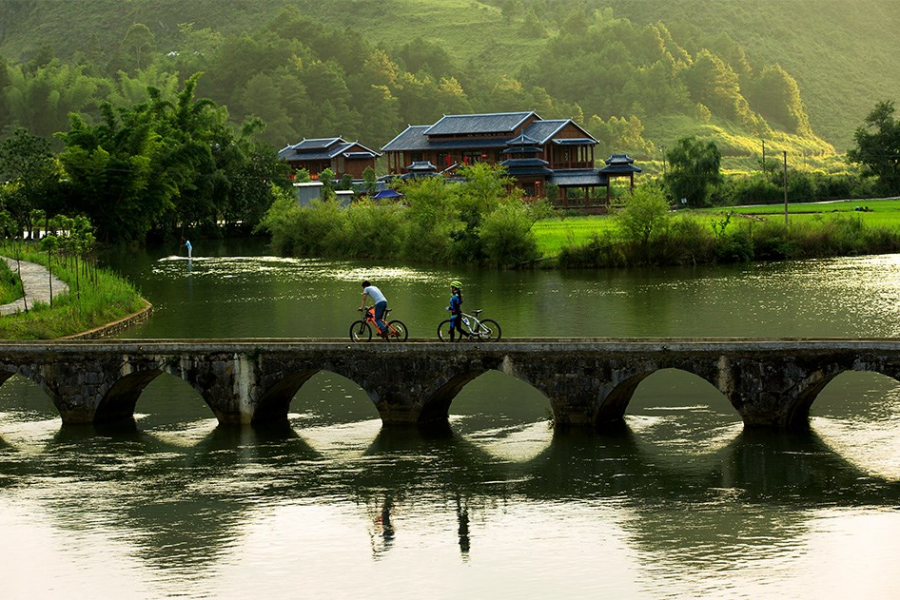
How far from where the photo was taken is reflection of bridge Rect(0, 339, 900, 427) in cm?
3684

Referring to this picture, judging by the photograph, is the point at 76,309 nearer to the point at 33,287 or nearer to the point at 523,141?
the point at 33,287

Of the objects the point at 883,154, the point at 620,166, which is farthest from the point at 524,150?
the point at 883,154

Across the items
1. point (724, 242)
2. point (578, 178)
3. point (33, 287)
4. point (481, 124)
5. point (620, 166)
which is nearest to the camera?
point (33, 287)

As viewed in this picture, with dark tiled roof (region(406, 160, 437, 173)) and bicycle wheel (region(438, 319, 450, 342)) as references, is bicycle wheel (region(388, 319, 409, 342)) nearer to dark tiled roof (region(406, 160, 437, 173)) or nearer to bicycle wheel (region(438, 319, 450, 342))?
bicycle wheel (region(438, 319, 450, 342))

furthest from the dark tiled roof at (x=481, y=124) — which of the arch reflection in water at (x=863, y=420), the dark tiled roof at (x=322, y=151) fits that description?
the arch reflection in water at (x=863, y=420)

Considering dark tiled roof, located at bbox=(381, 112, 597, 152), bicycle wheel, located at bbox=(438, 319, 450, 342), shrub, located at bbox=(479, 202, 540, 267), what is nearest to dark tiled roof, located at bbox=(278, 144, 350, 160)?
dark tiled roof, located at bbox=(381, 112, 597, 152)

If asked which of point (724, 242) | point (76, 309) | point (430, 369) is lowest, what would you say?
point (430, 369)

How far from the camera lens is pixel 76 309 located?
6012cm

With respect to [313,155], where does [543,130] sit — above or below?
below

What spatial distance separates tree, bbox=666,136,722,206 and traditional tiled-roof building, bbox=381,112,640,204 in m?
8.16

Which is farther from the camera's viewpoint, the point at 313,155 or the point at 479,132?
the point at 313,155

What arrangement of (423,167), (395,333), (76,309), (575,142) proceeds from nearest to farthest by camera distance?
(395,333) < (76,309) < (423,167) < (575,142)

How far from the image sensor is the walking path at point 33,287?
6025 centimetres

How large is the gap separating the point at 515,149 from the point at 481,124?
1435cm
